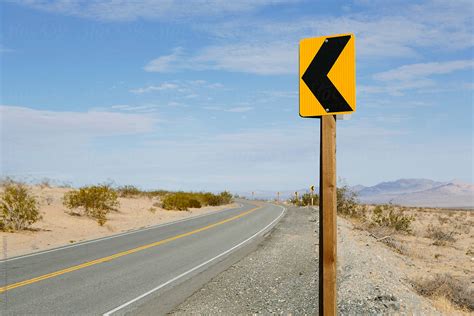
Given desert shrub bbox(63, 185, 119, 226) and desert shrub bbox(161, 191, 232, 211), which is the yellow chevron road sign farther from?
desert shrub bbox(161, 191, 232, 211)

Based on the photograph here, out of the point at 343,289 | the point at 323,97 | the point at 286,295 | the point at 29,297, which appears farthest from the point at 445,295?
the point at 29,297

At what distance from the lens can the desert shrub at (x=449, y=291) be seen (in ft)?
27.9

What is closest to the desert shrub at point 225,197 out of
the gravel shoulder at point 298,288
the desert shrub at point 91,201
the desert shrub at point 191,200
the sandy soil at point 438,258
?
the desert shrub at point 191,200

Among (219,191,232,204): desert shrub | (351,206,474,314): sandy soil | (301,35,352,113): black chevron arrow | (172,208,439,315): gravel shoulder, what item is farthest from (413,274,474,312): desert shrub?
(219,191,232,204): desert shrub

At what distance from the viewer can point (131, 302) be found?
8227mm

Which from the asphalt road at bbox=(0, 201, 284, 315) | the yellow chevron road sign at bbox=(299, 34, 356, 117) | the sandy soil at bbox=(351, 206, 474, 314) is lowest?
the sandy soil at bbox=(351, 206, 474, 314)

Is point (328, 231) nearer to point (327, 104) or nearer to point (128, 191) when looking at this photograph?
point (327, 104)

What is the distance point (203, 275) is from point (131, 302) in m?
2.82

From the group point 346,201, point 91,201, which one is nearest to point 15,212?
point 91,201

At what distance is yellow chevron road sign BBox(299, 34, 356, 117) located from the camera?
451 cm

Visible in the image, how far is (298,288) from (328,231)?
195 inches

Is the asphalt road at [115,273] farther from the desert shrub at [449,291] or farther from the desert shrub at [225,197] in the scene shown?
the desert shrub at [225,197]

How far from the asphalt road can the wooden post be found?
14.2 feet

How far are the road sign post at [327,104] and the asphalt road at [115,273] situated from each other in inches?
174
